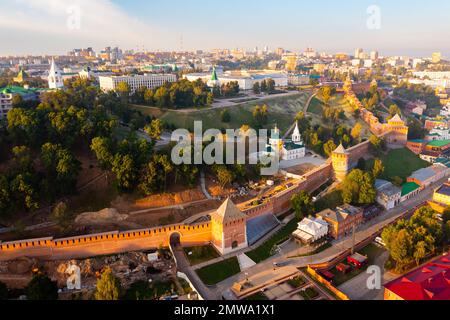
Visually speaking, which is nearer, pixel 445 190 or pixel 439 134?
pixel 445 190

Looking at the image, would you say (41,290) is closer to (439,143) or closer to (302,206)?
(302,206)

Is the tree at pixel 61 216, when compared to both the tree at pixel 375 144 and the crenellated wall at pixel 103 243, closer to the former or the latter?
the crenellated wall at pixel 103 243

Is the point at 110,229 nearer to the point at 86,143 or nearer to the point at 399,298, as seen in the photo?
the point at 86,143

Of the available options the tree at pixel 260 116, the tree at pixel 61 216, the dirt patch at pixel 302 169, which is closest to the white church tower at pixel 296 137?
the dirt patch at pixel 302 169

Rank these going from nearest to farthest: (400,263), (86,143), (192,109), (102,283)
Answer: (102,283)
(400,263)
(86,143)
(192,109)

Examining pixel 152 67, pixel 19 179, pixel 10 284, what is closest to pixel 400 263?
pixel 10 284

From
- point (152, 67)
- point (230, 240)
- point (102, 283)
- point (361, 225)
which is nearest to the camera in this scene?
point (102, 283)

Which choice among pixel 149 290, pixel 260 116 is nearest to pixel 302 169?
pixel 260 116
